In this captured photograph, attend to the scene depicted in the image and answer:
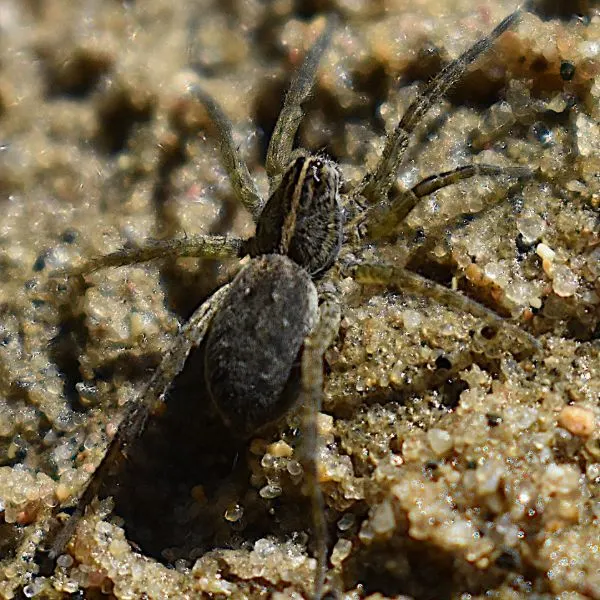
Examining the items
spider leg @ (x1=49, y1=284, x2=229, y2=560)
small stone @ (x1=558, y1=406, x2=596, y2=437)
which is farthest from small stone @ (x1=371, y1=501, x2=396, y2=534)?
spider leg @ (x1=49, y1=284, x2=229, y2=560)

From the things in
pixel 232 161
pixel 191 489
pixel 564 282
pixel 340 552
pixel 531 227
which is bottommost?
pixel 340 552

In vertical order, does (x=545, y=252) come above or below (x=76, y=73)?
below

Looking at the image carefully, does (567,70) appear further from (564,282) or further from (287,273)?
(287,273)

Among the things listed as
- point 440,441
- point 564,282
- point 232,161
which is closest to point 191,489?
point 440,441

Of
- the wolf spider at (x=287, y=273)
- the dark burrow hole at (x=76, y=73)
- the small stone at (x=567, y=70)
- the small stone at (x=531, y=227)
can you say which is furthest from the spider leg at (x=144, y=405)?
the small stone at (x=567, y=70)

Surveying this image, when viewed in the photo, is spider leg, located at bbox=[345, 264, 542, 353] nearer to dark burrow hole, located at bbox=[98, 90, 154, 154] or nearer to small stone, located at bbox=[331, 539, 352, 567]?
small stone, located at bbox=[331, 539, 352, 567]
